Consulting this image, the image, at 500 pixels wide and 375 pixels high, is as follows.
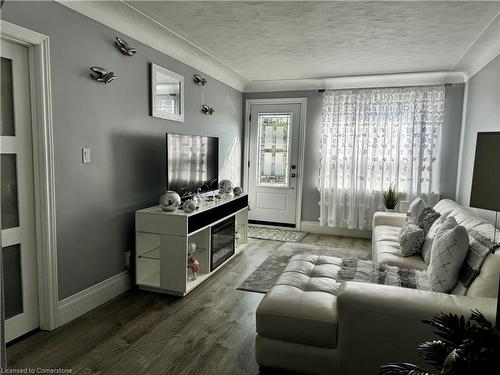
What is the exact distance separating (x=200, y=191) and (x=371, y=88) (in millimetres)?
2905

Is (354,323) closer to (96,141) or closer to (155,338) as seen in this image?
(155,338)

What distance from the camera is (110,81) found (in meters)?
2.81

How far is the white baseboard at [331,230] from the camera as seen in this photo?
5227 millimetres

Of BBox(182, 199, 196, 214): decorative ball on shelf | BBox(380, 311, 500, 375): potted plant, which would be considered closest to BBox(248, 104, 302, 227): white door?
BBox(182, 199, 196, 214): decorative ball on shelf

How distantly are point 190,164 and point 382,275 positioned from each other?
208 cm

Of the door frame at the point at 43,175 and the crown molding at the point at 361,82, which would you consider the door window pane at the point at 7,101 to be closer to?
the door frame at the point at 43,175

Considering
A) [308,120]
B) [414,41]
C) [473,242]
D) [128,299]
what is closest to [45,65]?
[128,299]

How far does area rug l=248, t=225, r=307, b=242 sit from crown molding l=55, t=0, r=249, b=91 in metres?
2.34

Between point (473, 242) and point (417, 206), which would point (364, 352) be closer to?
point (473, 242)

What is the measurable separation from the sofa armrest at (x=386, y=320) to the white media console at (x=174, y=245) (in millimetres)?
1568

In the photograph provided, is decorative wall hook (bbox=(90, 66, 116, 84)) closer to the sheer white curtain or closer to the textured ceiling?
the textured ceiling

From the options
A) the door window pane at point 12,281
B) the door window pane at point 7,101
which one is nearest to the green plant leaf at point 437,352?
the door window pane at point 12,281

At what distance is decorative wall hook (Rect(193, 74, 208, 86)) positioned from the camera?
160 inches

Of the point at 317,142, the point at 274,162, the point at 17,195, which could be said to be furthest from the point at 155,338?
the point at 317,142
